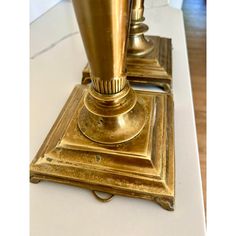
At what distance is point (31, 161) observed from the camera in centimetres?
40

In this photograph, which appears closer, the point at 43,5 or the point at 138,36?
the point at 138,36

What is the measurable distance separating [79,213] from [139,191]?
0.29ft

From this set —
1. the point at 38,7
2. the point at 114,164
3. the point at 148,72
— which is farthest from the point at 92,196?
the point at 38,7

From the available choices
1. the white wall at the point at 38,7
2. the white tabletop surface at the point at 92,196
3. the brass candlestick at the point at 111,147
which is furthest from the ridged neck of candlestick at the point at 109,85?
the white wall at the point at 38,7

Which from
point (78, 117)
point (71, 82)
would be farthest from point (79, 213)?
point (71, 82)

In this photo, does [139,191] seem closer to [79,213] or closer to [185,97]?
[79,213]

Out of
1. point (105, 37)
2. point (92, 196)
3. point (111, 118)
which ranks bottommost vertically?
point (92, 196)

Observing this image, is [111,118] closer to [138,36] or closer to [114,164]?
[114,164]

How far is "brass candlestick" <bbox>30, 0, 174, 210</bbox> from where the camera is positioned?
347mm

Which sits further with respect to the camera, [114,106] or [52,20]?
[52,20]

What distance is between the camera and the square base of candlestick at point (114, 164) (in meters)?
0.35

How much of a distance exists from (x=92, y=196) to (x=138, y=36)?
37 centimetres

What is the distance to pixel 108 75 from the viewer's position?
13.1 inches

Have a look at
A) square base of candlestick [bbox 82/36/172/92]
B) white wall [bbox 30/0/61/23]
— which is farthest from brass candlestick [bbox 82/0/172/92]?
white wall [bbox 30/0/61/23]
